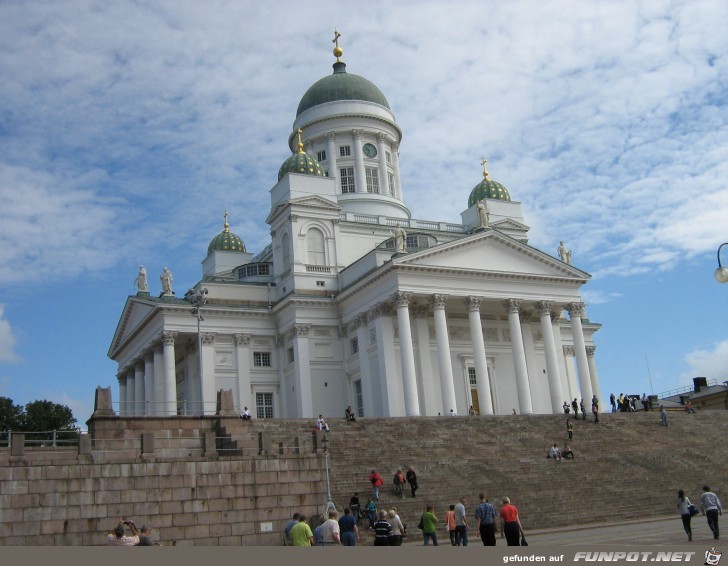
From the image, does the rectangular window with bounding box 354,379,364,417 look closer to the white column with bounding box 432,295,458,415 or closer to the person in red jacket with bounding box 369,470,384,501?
the white column with bounding box 432,295,458,415

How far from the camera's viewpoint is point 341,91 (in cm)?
6419

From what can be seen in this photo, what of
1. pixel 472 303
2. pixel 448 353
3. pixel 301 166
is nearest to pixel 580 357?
pixel 472 303

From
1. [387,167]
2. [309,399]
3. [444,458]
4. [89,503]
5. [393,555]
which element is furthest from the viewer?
[387,167]

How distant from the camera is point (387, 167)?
6406 cm

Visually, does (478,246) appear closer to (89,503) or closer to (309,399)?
(309,399)

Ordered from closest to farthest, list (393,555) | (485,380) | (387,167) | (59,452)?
(393,555) < (59,452) < (485,380) < (387,167)

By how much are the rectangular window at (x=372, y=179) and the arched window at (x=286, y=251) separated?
10.5 meters

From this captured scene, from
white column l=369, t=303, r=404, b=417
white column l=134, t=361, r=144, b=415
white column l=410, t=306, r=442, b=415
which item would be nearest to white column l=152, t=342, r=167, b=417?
white column l=134, t=361, r=144, b=415

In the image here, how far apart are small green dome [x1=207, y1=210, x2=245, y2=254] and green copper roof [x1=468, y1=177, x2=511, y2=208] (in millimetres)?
16684

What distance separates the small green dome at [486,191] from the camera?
2461 inches

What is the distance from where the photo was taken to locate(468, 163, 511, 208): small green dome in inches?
2461

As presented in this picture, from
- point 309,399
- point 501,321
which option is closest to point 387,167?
point 501,321

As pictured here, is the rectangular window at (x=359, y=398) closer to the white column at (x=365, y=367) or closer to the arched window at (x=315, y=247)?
the white column at (x=365, y=367)

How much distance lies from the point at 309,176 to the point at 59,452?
30381mm
